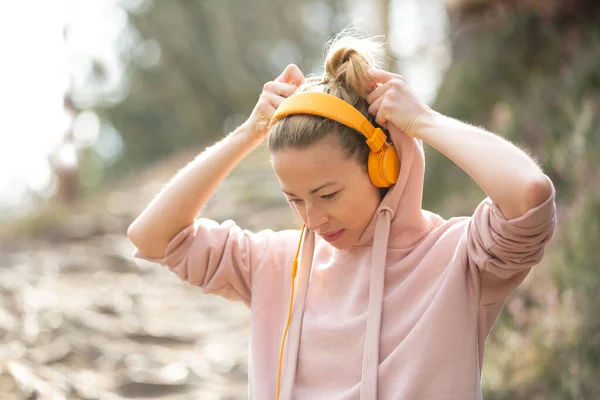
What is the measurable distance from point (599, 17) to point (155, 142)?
32.0 ft

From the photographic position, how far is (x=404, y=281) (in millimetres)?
2016

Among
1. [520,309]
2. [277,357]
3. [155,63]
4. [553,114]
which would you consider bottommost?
[277,357]

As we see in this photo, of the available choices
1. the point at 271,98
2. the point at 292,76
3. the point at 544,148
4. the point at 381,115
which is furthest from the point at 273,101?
the point at 544,148

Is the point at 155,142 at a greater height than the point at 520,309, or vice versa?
the point at 155,142

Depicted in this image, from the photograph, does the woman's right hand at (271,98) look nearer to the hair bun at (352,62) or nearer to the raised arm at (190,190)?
the raised arm at (190,190)

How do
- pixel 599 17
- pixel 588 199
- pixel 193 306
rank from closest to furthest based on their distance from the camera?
1. pixel 588 199
2. pixel 193 306
3. pixel 599 17

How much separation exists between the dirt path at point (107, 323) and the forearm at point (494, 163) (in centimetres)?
231

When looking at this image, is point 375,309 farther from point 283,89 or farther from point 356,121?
point 283,89

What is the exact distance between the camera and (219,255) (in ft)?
7.52

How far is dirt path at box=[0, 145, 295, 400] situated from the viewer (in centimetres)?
391

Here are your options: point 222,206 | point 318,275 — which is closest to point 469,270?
A: point 318,275

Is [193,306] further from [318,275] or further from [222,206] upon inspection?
[318,275]

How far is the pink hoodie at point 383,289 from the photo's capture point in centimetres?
189

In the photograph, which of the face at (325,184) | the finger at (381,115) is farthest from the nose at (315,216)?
the finger at (381,115)
